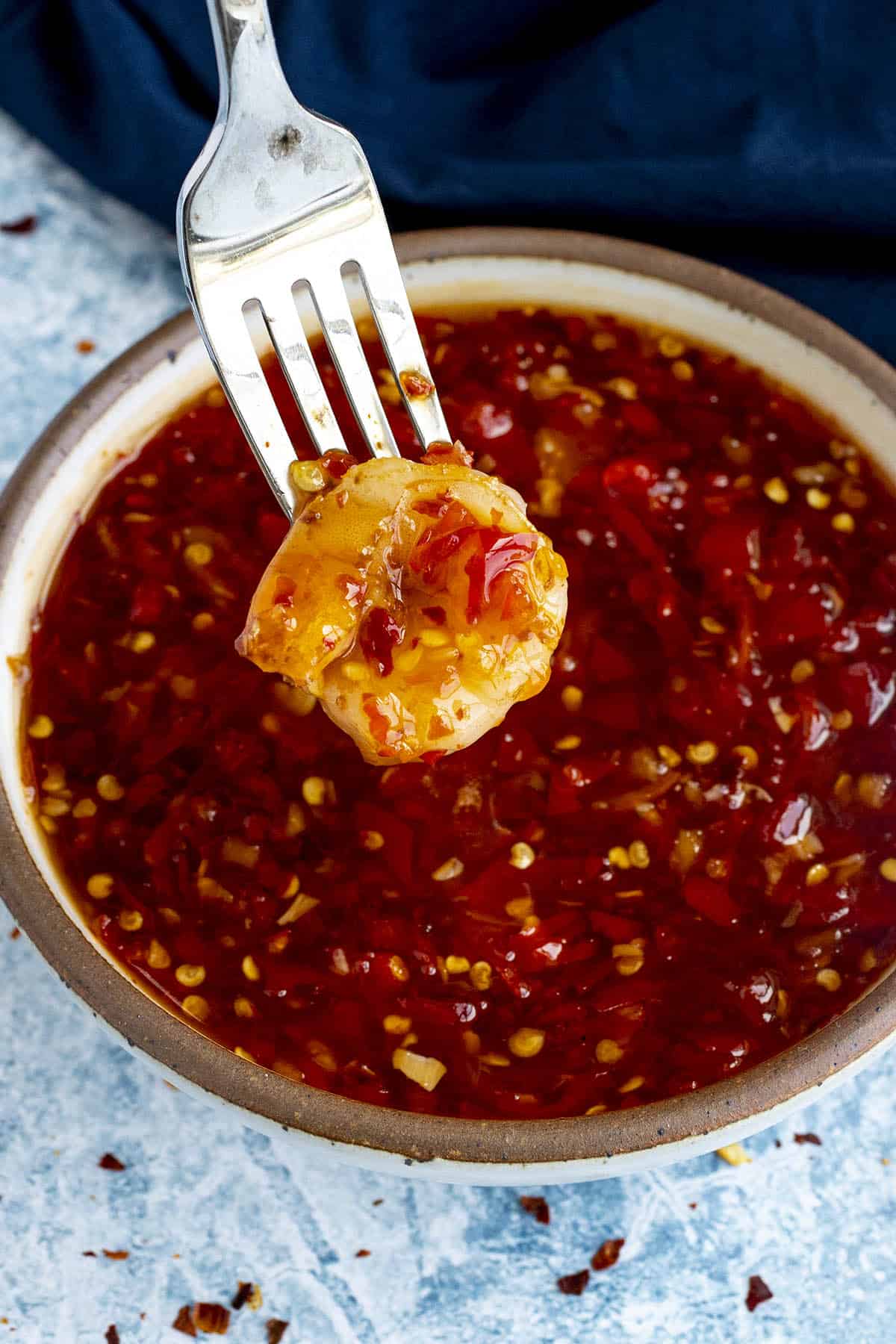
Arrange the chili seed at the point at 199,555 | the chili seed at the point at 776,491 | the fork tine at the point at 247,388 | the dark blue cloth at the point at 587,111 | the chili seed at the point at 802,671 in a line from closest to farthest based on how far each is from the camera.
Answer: the fork tine at the point at 247,388
the chili seed at the point at 802,671
the chili seed at the point at 199,555
the chili seed at the point at 776,491
the dark blue cloth at the point at 587,111

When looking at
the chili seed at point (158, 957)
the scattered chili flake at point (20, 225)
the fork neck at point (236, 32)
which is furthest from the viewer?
the scattered chili flake at point (20, 225)

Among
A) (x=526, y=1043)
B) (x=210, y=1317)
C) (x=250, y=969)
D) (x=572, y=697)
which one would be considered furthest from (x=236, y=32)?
(x=210, y=1317)

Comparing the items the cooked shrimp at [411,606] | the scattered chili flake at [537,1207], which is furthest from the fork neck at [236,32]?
the scattered chili flake at [537,1207]

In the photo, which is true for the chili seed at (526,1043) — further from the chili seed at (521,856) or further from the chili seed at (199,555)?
the chili seed at (199,555)

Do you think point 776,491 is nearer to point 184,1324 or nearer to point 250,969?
point 250,969

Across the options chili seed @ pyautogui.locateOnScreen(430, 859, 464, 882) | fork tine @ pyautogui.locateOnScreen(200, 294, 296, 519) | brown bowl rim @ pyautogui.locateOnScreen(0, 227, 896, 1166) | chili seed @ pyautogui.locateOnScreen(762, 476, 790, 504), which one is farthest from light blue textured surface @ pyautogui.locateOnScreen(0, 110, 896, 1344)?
fork tine @ pyautogui.locateOnScreen(200, 294, 296, 519)

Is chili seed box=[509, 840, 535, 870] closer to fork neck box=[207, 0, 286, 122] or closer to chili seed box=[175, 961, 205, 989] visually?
chili seed box=[175, 961, 205, 989]

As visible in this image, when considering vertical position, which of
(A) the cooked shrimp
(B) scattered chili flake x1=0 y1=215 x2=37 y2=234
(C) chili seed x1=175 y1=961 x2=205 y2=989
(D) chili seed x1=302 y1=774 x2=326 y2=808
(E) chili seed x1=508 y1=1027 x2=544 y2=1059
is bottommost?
(E) chili seed x1=508 y1=1027 x2=544 y2=1059
